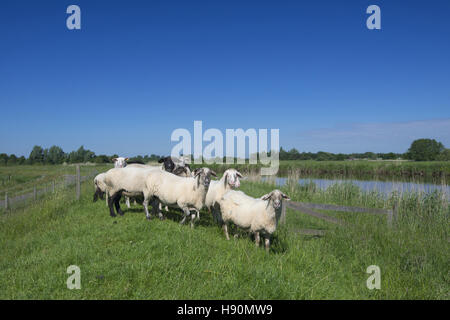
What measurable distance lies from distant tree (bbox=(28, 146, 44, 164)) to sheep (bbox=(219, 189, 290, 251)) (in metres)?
116

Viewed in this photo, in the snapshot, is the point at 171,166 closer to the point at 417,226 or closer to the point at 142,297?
the point at 142,297

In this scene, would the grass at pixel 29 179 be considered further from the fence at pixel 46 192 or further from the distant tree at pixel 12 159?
the distant tree at pixel 12 159

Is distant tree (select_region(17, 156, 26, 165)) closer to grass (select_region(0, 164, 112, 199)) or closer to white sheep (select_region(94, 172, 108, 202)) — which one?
grass (select_region(0, 164, 112, 199))

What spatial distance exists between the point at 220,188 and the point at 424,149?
3793 inches

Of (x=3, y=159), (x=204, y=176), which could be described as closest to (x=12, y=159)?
(x=3, y=159)

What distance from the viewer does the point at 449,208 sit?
11.6 m

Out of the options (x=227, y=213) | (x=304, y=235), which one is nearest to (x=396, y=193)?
(x=304, y=235)

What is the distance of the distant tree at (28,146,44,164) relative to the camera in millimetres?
100688

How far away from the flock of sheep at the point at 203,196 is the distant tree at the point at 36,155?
371 feet

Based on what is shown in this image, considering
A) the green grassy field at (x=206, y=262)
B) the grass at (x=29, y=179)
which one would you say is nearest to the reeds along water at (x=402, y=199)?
the green grassy field at (x=206, y=262)

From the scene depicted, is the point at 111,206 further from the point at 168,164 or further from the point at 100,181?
the point at 168,164

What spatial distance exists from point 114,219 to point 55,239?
154 centimetres

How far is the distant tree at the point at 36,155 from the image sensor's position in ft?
330

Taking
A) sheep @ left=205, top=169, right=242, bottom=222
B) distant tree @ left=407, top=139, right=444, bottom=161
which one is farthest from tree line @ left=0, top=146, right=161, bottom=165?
distant tree @ left=407, top=139, right=444, bottom=161
